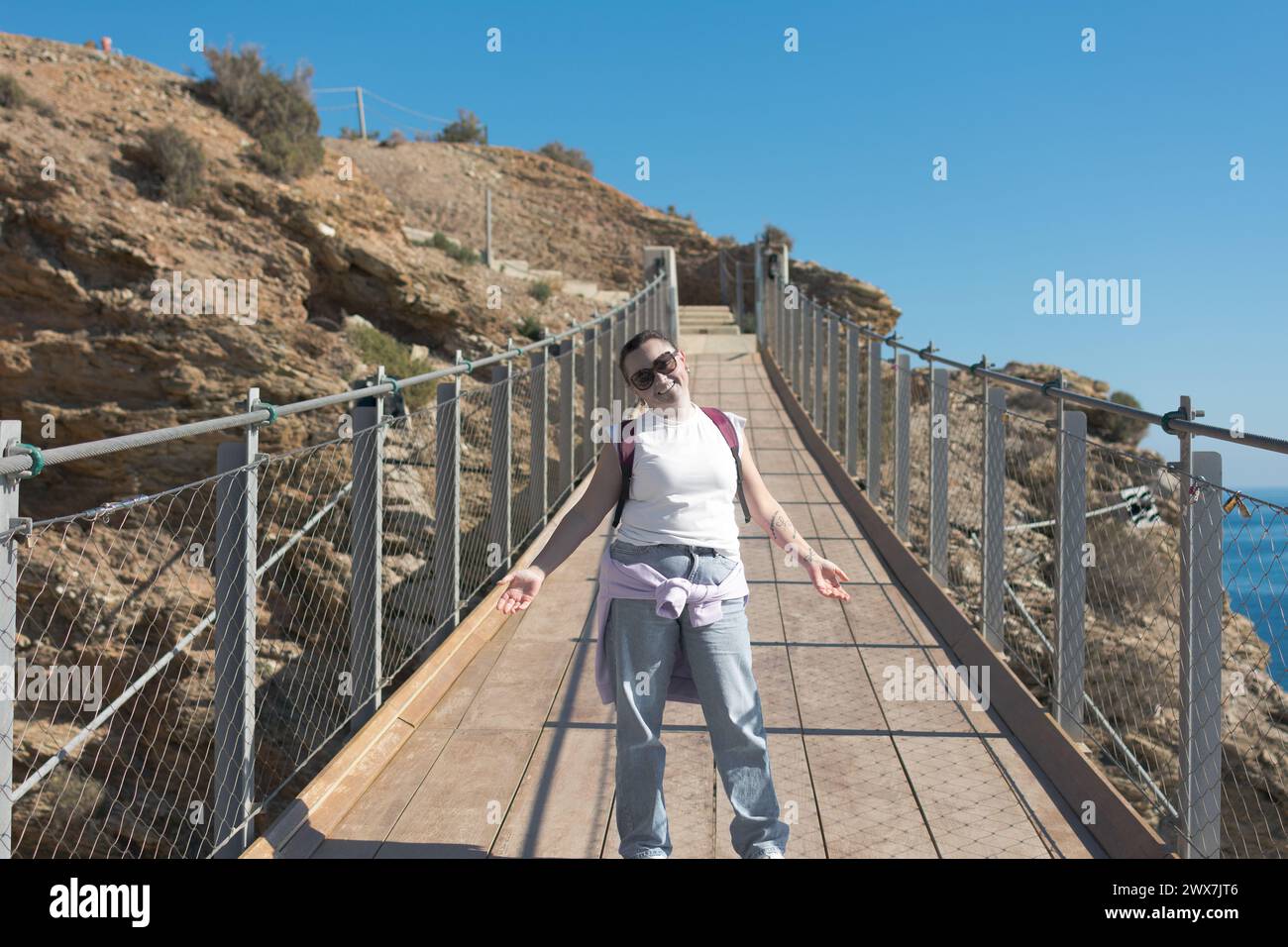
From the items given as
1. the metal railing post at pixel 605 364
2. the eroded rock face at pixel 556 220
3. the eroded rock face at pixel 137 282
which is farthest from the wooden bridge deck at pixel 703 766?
the eroded rock face at pixel 556 220

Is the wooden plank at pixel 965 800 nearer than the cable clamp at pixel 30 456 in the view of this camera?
No

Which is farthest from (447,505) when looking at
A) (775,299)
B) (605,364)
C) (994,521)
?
(775,299)

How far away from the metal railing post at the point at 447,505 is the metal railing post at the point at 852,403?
5.08 meters

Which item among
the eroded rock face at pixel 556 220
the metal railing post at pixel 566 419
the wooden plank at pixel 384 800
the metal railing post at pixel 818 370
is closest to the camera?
the wooden plank at pixel 384 800

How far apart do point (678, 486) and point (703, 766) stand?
1.52 m

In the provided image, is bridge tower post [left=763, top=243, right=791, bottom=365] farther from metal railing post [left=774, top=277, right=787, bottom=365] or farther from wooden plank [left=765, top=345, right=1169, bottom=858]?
wooden plank [left=765, top=345, right=1169, bottom=858]

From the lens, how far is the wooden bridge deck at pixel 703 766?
3.50 m

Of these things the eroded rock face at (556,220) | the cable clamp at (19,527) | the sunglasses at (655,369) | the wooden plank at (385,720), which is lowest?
the wooden plank at (385,720)

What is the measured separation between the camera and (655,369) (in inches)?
116

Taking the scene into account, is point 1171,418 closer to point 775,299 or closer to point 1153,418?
point 1153,418

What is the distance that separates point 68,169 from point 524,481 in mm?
8130

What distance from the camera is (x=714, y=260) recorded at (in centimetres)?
3922

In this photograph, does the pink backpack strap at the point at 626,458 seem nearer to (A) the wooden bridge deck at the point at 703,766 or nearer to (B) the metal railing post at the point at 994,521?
(A) the wooden bridge deck at the point at 703,766

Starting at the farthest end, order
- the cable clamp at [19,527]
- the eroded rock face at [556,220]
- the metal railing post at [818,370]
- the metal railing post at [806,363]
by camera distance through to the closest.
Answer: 1. the eroded rock face at [556,220]
2. the metal railing post at [806,363]
3. the metal railing post at [818,370]
4. the cable clamp at [19,527]
